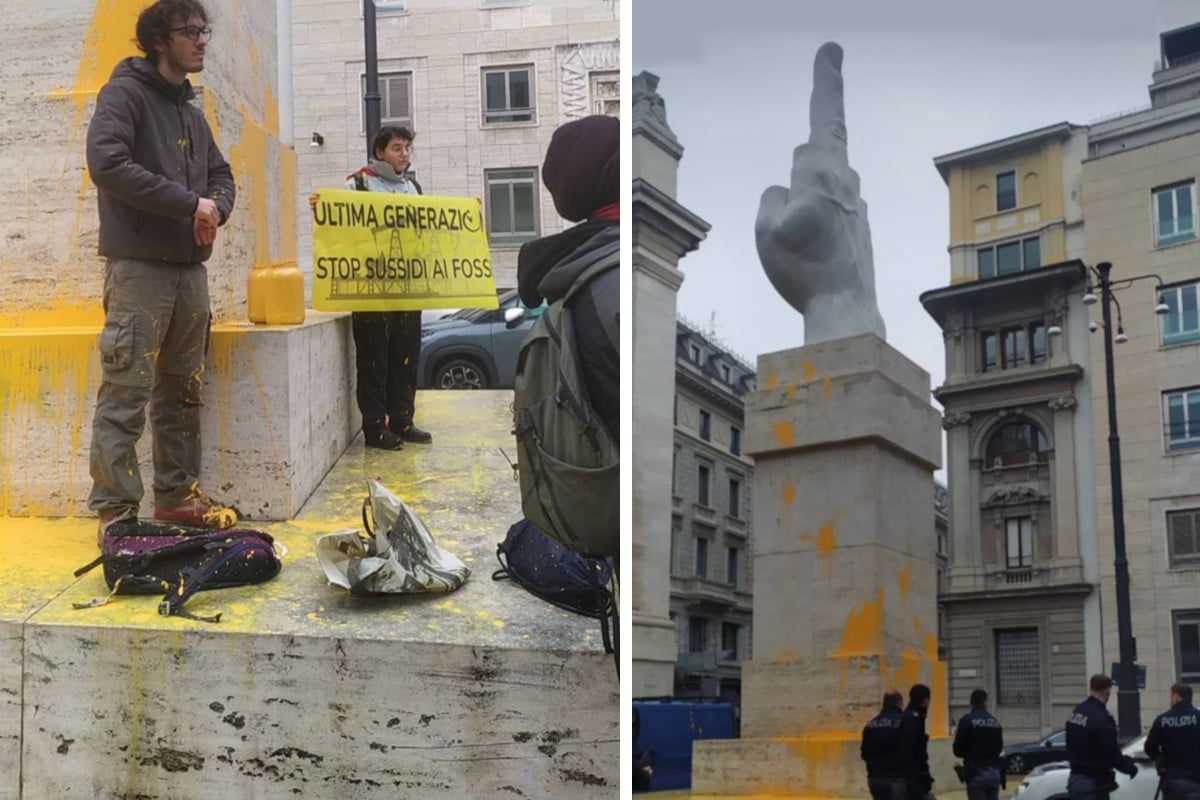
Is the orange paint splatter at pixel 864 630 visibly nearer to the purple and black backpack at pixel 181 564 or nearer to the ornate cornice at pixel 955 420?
the ornate cornice at pixel 955 420

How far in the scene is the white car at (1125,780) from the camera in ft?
13.1

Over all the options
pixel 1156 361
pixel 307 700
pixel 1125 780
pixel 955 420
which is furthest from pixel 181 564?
pixel 1156 361

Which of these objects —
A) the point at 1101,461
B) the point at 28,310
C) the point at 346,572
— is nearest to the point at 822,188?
the point at 1101,461

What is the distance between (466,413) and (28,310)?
4.55 ft

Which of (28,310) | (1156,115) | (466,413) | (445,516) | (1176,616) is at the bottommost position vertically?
(1176,616)

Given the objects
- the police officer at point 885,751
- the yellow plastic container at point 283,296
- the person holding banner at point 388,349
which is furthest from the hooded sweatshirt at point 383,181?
the police officer at point 885,751

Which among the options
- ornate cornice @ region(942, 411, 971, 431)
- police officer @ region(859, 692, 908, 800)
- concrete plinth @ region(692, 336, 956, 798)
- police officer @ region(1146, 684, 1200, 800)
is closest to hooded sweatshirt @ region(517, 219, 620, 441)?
concrete plinth @ region(692, 336, 956, 798)

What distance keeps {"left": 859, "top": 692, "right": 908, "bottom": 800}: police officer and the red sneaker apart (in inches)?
91.6

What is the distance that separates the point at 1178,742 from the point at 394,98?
3.19m

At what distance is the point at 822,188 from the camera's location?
16.4ft

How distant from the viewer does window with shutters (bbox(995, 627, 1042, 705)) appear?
14.2ft

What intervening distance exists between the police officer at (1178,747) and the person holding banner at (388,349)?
2.47 metres

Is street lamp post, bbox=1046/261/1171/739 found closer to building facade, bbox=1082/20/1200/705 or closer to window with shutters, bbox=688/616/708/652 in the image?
building facade, bbox=1082/20/1200/705

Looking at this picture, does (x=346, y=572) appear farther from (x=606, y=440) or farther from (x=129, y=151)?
(x=129, y=151)
